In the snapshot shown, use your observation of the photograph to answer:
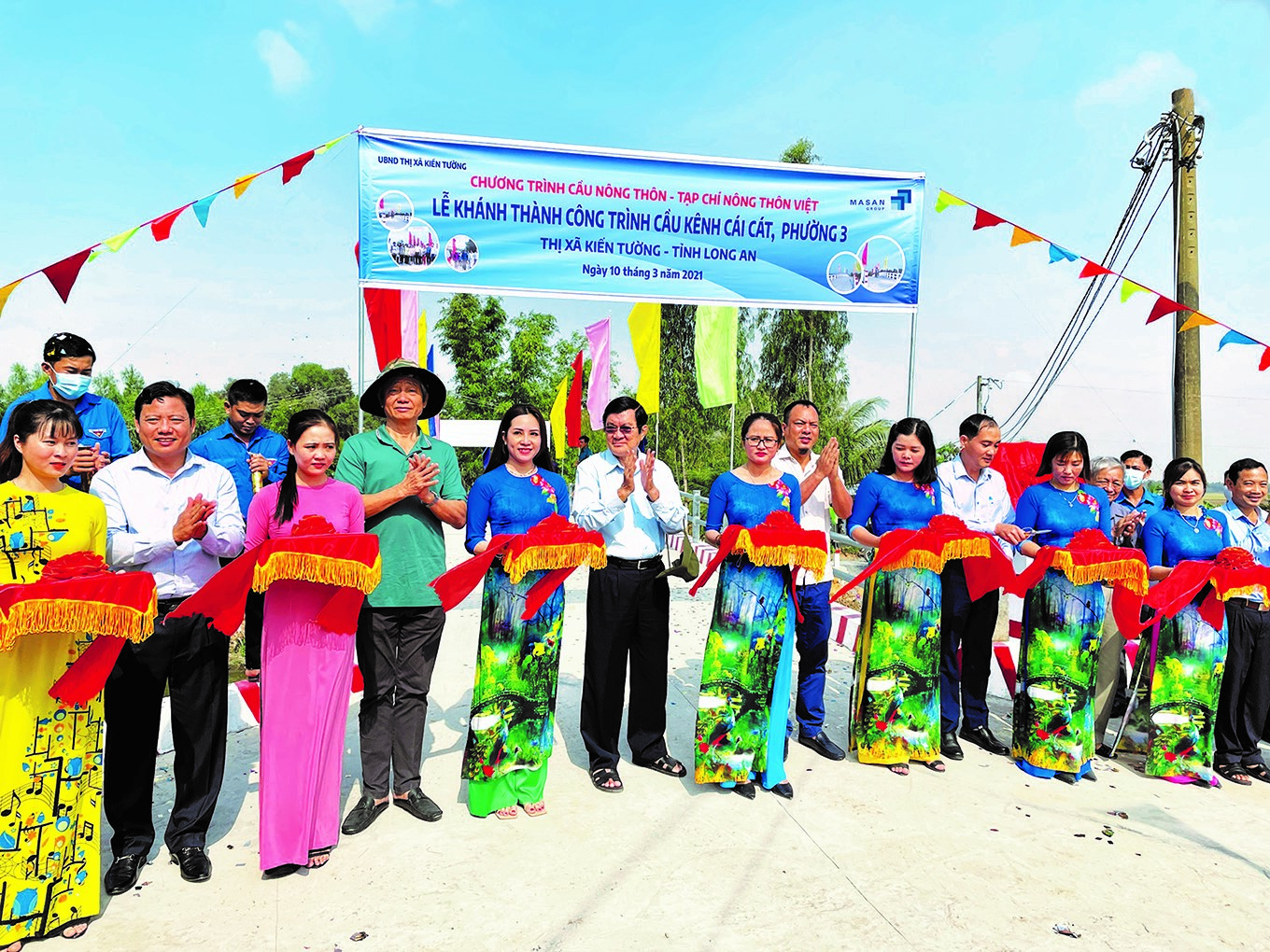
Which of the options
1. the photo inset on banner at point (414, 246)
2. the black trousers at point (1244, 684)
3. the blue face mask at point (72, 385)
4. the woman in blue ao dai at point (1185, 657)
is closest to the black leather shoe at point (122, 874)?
the blue face mask at point (72, 385)

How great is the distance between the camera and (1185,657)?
4.05 meters

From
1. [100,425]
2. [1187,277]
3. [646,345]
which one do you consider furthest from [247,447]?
[1187,277]

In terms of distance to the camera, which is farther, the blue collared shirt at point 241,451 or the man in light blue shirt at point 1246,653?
the blue collared shirt at point 241,451

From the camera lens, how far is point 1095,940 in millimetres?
2582

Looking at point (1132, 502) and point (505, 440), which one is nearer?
point (505, 440)

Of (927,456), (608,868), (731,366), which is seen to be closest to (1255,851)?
(927,456)

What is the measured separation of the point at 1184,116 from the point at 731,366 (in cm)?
539

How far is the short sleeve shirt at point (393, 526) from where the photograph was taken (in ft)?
10.6

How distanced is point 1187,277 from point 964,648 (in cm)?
645

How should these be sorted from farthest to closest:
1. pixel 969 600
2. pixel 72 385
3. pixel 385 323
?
pixel 385 323, pixel 969 600, pixel 72 385

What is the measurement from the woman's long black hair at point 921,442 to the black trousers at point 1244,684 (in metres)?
1.66

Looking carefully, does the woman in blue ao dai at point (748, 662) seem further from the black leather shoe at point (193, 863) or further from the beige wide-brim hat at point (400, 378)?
the black leather shoe at point (193, 863)

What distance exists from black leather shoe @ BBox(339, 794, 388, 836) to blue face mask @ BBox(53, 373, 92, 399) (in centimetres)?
219

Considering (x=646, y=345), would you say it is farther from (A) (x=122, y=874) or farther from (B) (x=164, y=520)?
Answer: (A) (x=122, y=874)
